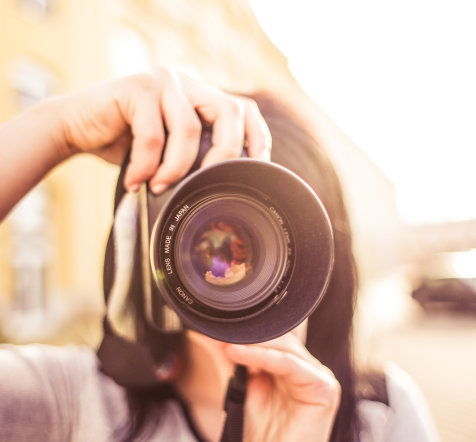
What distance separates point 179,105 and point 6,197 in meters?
0.33

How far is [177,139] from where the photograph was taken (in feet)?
2.21

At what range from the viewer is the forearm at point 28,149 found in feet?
2.36

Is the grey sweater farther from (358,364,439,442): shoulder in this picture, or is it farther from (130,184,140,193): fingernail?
(130,184,140,193): fingernail

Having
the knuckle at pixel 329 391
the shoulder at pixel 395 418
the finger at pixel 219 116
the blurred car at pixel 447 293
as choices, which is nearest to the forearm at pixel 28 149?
the finger at pixel 219 116

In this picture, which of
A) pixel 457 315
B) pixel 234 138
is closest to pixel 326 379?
pixel 234 138

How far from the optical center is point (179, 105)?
0.70 m

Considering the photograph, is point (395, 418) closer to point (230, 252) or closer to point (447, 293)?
point (230, 252)

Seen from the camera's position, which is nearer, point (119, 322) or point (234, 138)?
point (234, 138)

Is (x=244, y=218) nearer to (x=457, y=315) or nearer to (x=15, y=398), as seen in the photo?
(x=15, y=398)

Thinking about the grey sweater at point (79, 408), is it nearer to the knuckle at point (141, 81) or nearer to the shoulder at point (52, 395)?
the shoulder at point (52, 395)

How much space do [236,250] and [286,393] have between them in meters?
0.26

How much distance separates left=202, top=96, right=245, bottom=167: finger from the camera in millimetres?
27

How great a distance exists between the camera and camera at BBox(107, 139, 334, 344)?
2.11ft

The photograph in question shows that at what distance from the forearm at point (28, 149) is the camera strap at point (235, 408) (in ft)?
1.56
